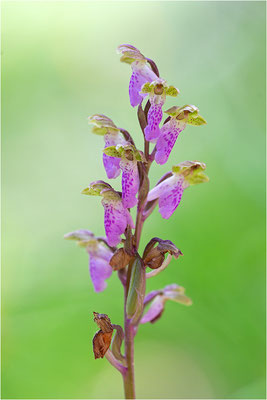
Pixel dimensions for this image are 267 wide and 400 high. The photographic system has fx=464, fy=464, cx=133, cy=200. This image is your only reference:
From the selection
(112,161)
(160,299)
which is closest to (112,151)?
(112,161)

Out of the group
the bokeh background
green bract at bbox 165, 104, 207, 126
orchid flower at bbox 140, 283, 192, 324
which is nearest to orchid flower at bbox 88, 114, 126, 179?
green bract at bbox 165, 104, 207, 126

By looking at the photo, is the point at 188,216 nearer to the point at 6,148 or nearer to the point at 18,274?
the point at 18,274

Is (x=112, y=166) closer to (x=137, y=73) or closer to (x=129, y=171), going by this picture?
(x=129, y=171)

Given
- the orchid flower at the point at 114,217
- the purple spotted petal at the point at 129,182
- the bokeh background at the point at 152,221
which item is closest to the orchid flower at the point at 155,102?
the purple spotted petal at the point at 129,182

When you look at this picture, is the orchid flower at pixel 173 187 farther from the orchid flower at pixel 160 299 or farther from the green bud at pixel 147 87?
the orchid flower at pixel 160 299

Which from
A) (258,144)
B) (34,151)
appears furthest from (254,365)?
(34,151)

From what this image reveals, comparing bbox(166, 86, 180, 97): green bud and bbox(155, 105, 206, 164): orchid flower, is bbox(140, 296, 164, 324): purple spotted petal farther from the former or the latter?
bbox(166, 86, 180, 97): green bud
